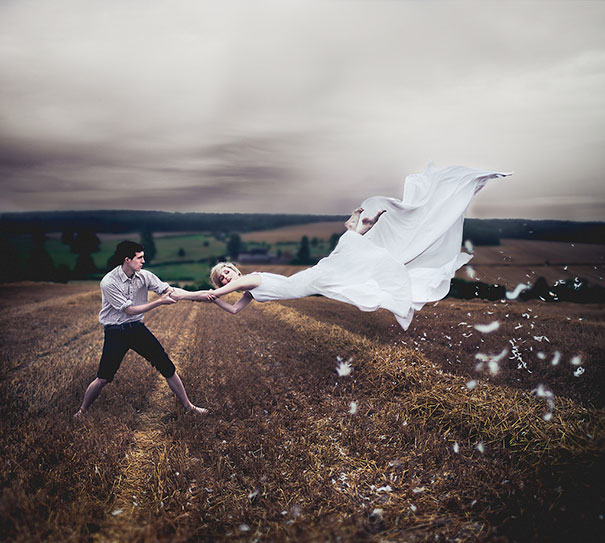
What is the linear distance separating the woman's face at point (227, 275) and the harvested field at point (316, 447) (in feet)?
7.16

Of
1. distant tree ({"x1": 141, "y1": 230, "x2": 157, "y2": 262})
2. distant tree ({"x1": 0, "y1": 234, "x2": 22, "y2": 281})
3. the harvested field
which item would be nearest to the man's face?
the harvested field

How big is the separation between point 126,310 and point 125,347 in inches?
27.4

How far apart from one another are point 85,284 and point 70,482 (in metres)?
22.9

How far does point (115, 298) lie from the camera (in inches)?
183

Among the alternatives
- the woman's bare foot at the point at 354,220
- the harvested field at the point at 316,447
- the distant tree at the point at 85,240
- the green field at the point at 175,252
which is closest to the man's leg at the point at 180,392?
the harvested field at the point at 316,447

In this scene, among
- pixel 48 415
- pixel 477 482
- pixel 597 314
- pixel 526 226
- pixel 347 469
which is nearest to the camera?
pixel 477 482

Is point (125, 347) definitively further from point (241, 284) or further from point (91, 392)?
point (241, 284)

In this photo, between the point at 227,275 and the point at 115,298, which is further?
the point at 227,275

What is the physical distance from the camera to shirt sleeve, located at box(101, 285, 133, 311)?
4.64 metres

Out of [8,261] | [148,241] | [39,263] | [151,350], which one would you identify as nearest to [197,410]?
[151,350]

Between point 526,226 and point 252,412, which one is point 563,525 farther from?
point 526,226

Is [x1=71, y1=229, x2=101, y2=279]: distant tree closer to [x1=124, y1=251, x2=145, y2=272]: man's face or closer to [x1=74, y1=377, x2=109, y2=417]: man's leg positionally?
[x1=74, y1=377, x2=109, y2=417]: man's leg

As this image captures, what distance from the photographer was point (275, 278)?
5.64 m

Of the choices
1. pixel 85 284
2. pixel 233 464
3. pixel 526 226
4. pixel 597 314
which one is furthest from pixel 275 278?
pixel 85 284
